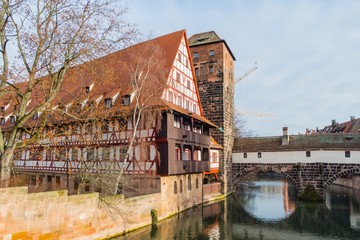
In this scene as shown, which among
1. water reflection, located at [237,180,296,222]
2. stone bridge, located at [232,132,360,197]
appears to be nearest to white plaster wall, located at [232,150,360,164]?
stone bridge, located at [232,132,360,197]

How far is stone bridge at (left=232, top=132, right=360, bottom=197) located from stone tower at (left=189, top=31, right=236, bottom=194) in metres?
1.94

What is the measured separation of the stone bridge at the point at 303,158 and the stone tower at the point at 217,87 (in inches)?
76.4

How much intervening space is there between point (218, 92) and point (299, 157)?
10.3 metres

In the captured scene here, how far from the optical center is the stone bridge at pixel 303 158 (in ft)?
97.2

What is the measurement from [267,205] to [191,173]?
28.4 ft

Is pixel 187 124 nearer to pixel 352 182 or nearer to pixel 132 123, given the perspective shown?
pixel 132 123

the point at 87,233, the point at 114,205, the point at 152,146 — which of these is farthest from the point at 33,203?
the point at 152,146

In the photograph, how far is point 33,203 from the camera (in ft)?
38.0

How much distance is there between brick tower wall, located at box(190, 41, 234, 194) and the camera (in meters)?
32.4

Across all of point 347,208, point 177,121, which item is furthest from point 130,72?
point 347,208

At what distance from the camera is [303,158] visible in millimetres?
31188

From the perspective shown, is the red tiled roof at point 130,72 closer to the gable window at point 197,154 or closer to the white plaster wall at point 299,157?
the gable window at point 197,154

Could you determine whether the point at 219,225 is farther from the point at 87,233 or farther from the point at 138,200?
the point at 87,233

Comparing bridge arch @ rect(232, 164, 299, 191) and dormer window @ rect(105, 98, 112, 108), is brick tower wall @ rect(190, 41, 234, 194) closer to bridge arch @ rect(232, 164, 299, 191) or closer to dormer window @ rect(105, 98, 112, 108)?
bridge arch @ rect(232, 164, 299, 191)
